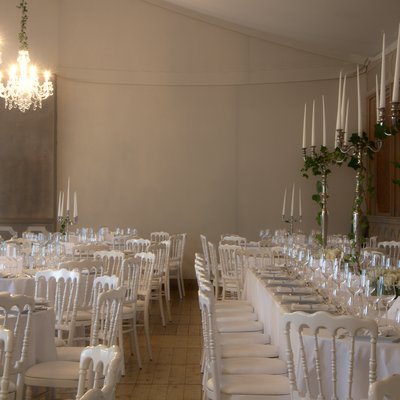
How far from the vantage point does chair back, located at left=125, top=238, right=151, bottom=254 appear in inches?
346

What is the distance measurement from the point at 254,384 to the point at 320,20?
7530 millimetres

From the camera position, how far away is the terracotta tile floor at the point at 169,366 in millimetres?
5391

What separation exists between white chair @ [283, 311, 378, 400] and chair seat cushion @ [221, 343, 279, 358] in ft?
3.39

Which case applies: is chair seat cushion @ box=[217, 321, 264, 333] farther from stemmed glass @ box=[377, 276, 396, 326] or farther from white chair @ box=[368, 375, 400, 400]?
white chair @ box=[368, 375, 400, 400]

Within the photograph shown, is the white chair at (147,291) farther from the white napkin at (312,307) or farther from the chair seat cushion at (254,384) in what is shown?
the chair seat cushion at (254,384)

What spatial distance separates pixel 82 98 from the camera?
11719 millimetres

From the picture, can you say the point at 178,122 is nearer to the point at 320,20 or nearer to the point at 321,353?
the point at 320,20

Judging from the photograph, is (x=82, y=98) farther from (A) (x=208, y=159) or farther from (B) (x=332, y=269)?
(B) (x=332, y=269)

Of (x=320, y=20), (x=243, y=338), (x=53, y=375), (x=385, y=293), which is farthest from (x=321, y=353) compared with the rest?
(x=320, y=20)

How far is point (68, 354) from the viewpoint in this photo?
435 cm

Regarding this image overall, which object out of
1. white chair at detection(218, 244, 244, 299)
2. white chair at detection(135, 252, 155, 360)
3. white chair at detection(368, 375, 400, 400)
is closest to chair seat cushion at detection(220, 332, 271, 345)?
white chair at detection(135, 252, 155, 360)

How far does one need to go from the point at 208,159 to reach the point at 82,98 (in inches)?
92.1

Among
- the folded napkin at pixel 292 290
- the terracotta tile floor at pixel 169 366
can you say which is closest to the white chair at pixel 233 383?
the folded napkin at pixel 292 290

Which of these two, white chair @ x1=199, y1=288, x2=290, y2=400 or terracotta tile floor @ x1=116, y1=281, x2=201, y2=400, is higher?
white chair @ x1=199, y1=288, x2=290, y2=400
